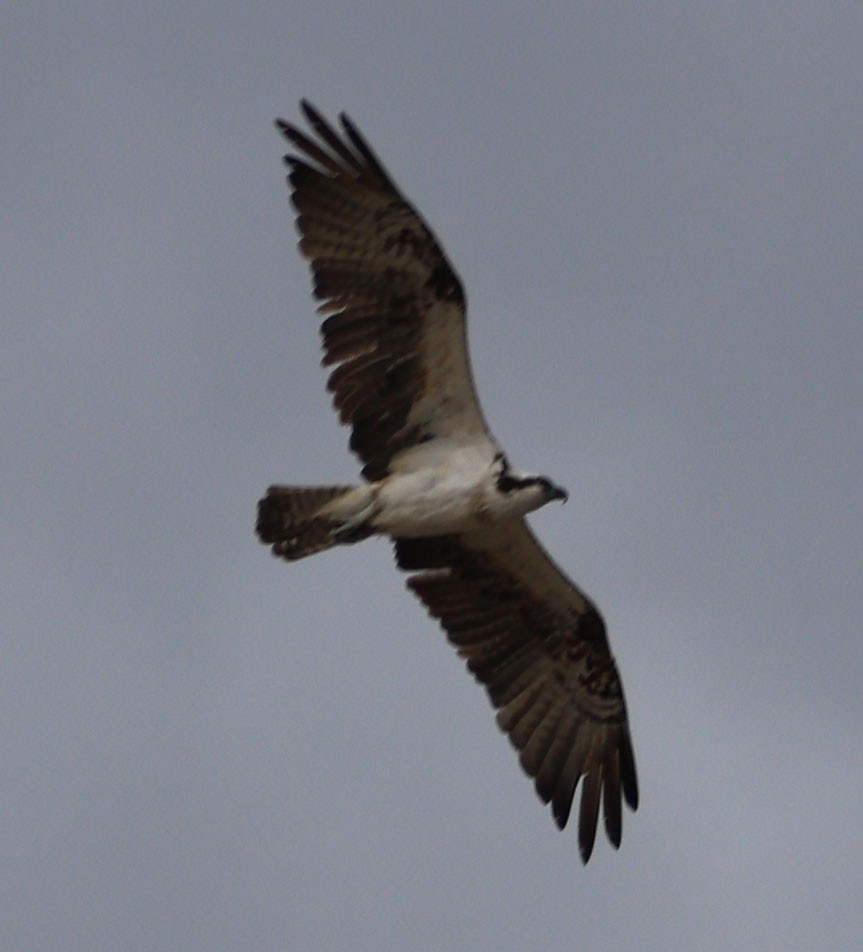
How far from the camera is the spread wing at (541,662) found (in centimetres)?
1842

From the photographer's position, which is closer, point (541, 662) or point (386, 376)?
point (386, 376)

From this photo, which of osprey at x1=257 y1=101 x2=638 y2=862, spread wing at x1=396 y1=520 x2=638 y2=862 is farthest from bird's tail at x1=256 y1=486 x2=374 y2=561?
spread wing at x1=396 y1=520 x2=638 y2=862

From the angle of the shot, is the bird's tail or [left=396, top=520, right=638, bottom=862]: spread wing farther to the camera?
[left=396, top=520, right=638, bottom=862]: spread wing

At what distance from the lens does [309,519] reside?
17.5 meters

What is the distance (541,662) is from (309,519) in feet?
7.84

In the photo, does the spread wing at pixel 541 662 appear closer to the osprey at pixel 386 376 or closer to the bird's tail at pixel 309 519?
the osprey at pixel 386 376

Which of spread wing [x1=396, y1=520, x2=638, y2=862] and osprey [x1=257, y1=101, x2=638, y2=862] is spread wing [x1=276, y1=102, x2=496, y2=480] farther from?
spread wing [x1=396, y1=520, x2=638, y2=862]

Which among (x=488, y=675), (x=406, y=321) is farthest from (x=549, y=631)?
(x=406, y=321)

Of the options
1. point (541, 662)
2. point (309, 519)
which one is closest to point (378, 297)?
point (309, 519)

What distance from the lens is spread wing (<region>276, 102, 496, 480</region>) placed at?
17.2 metres

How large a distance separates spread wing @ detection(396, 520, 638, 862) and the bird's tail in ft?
3.48

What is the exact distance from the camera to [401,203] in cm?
1727

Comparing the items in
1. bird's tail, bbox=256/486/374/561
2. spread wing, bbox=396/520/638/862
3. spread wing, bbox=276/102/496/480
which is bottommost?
spread wing, bbox=396/520/638/862

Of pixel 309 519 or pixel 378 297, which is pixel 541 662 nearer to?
pixel 309 519
